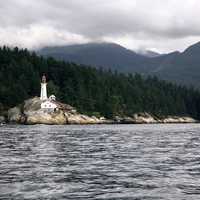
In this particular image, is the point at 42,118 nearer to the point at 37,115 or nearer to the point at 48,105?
the point at 37,115

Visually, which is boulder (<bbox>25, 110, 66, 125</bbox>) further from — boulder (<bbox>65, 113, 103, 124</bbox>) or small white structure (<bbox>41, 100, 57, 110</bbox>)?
boulder (<bbox>65, 113, 103, 124</bbox>)

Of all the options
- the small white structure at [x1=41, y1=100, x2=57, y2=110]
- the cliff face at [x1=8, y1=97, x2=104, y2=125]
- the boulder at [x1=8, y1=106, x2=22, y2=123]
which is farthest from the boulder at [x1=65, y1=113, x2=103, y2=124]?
the boulder at [x1=8, y1=106, x2=22, y2=123]

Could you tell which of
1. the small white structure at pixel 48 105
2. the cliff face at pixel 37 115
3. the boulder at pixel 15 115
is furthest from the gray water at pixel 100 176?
the boulder at pixel 15 115

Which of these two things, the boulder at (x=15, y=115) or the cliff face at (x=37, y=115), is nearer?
the cliff face at (x=37, y=115)

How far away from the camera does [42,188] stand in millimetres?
29328

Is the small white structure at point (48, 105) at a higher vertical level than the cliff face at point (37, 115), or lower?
higher

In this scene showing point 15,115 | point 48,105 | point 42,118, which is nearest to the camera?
point 42,118

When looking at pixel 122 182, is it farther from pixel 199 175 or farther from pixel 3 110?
pixel 3 110

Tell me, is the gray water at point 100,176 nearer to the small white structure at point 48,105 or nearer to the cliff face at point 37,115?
the cliff face at point 37,115

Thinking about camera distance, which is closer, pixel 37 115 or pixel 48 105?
pixel 37 115

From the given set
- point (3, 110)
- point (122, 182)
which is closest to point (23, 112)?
point (3, 110)

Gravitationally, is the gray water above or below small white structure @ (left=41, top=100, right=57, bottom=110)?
below

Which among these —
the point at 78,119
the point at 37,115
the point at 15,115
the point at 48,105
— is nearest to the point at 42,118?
the point at 37,115

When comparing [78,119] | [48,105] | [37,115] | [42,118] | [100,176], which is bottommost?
[100,176]
